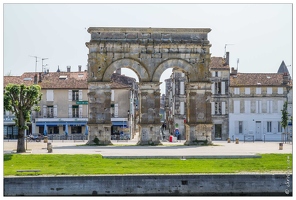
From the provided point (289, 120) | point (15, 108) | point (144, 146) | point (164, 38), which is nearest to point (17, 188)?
point (15, 108)

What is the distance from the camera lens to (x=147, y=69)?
55.0 meters

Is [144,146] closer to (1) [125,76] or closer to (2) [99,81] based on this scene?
(2) [99,81]

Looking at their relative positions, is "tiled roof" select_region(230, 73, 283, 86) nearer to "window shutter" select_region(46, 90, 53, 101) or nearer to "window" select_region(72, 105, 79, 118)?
"window" select_region(72, 105, 79, 118)

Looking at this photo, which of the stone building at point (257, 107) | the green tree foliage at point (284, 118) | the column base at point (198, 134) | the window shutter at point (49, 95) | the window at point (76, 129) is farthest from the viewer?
the stone building at point (257, 107)

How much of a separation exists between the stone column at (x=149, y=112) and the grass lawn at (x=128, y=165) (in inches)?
474

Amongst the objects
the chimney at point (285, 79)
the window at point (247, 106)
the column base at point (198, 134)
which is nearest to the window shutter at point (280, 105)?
the chimney at point (285, 79)

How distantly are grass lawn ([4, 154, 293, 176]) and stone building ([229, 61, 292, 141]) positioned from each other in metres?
39.5

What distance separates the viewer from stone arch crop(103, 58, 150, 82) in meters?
54.9

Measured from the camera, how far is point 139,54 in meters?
55.2

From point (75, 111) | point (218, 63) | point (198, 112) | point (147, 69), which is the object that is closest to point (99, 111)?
point (147, 69)

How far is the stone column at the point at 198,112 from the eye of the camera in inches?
2189

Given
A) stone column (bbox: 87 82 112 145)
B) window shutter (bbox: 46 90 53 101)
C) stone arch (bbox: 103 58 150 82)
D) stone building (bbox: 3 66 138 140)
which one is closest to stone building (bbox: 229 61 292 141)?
stone building (bbox: 3 66 138 140)

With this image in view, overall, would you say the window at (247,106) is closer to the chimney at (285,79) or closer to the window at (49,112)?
the chimney at (285,79)

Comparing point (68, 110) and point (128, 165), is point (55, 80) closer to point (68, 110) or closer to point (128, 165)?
point (68, 110)
